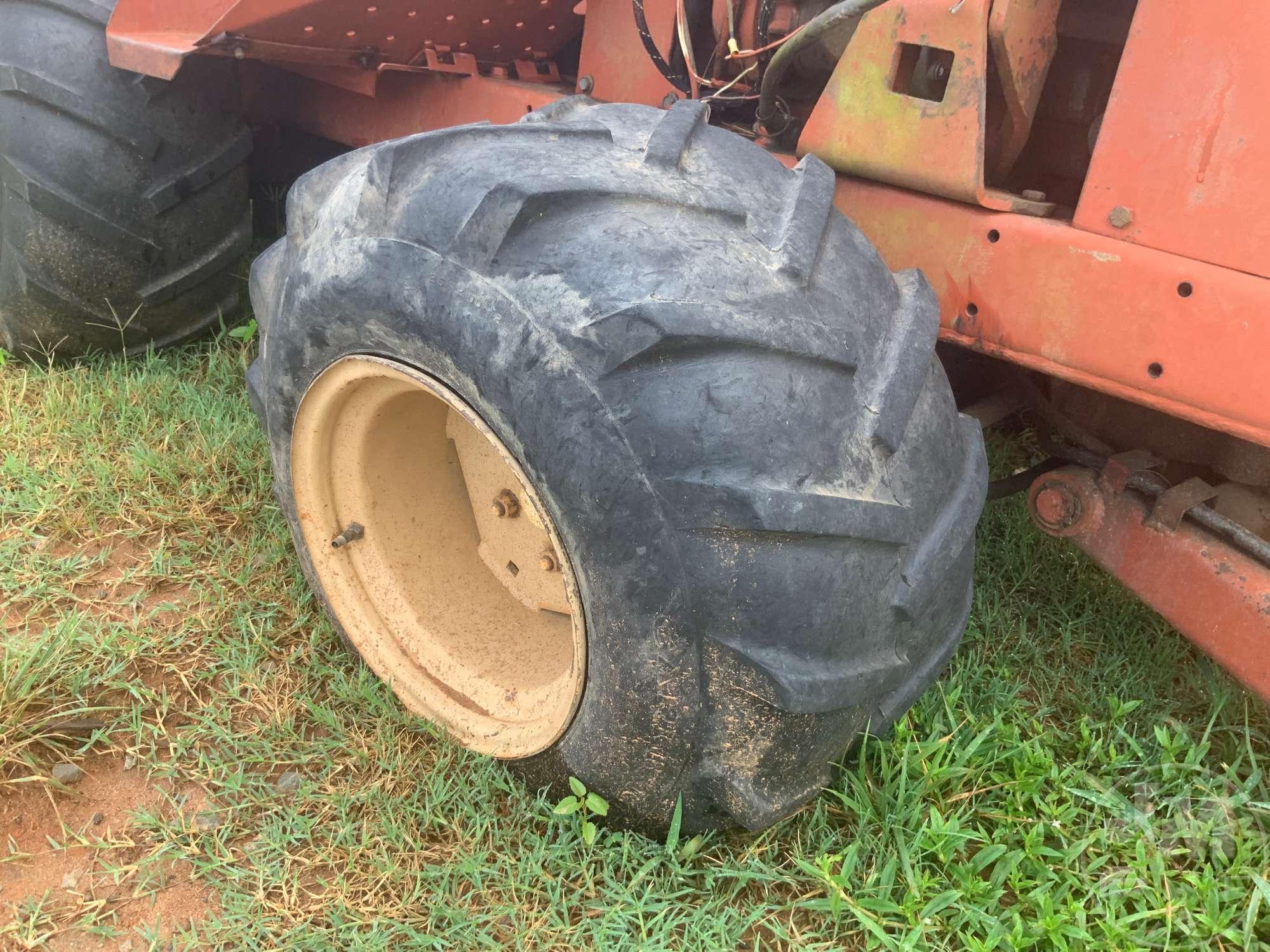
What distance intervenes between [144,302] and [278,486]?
102 cm

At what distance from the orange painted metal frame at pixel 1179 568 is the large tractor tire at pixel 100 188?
195cm

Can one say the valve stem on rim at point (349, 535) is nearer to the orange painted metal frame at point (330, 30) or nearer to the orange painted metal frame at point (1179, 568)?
the orange painted metal frame at point (330, 30)

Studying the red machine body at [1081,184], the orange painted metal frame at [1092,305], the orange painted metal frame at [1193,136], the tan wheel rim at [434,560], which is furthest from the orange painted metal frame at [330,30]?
the orange painted metal frame at [1193,136]

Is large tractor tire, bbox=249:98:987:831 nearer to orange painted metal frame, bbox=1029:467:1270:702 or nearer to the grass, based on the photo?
the grass

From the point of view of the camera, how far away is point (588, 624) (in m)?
1.32

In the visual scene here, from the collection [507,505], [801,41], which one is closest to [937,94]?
[801,41]

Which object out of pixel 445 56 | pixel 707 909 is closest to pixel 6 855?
pixel 707 909

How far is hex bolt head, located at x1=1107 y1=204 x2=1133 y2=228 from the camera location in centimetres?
126

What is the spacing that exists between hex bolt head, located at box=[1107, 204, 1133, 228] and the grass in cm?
80

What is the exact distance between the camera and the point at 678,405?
3.82 ft

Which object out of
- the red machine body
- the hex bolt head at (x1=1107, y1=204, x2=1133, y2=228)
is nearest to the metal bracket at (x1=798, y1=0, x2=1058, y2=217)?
the red machine body

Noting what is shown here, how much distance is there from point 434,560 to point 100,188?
1.23 meters

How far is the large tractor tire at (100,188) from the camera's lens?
7.24 ft

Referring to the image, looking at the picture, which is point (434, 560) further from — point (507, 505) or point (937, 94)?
point (937, 94)
